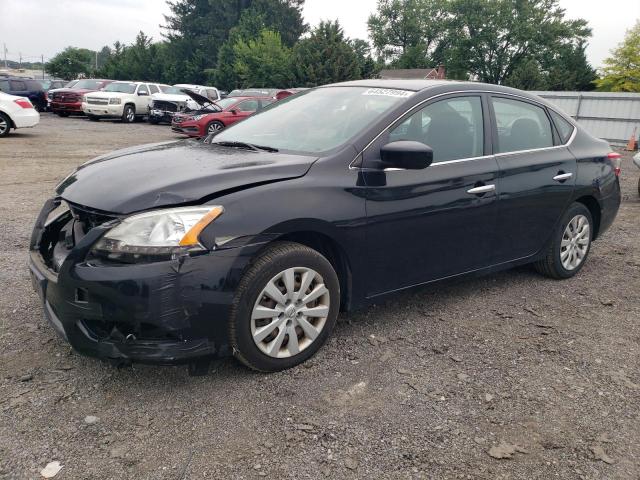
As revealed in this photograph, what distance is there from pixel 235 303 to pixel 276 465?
813mm

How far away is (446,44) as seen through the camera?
72250 millimetres

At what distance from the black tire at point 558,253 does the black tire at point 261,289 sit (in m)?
2.37

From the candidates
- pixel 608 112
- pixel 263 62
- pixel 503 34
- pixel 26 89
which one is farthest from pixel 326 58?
pixel 503 34

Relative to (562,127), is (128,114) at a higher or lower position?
lower

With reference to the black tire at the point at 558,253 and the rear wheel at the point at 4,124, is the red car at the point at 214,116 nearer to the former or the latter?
the rear wheel at the point at 4,124

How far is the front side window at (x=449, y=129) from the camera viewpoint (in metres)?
3.68

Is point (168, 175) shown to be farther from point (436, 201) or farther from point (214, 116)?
point (214, 116)

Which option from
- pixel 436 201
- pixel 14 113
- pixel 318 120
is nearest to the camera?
pixel 436 201

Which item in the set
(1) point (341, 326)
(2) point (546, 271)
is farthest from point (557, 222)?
(1) point (341, 326)

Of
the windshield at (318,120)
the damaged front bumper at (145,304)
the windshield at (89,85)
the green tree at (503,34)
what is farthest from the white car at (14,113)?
the green tree at (503,34)

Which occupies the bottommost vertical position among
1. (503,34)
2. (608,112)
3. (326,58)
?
(608,112)

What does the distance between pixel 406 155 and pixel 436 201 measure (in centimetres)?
55

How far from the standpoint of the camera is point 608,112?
21.4 metres

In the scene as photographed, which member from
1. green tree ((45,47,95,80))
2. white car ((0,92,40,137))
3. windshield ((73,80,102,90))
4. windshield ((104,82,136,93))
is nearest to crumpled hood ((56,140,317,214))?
white car ((0,92,40,137))
